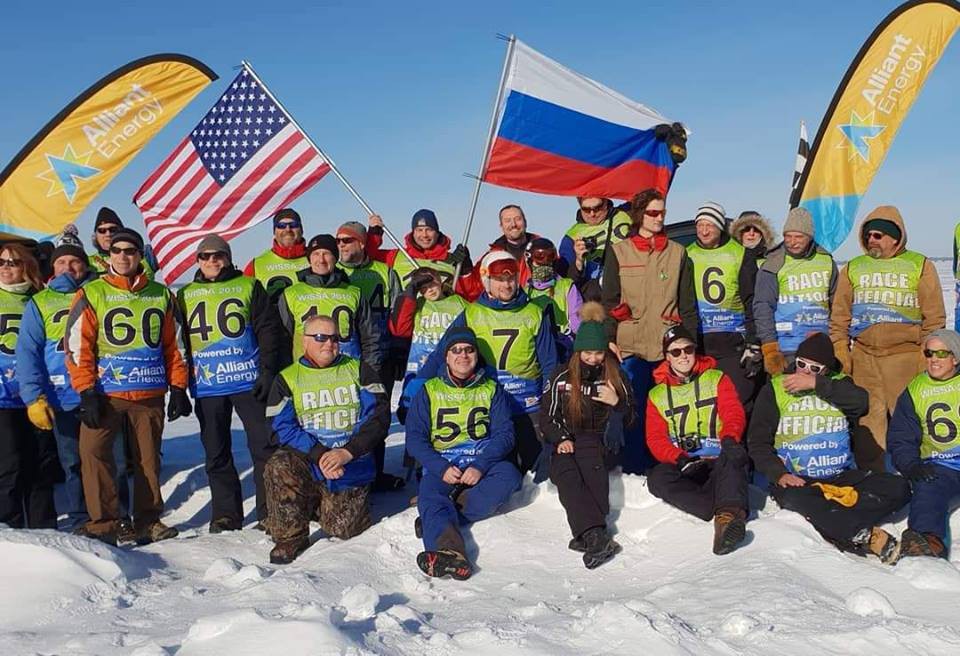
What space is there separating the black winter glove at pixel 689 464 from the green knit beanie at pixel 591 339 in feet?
2.98

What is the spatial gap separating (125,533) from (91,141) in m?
3.78

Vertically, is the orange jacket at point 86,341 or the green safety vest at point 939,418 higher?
the orange jacket at point 86,341

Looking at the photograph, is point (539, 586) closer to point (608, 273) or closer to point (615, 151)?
point (608, 273)

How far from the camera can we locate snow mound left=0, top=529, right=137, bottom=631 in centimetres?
414

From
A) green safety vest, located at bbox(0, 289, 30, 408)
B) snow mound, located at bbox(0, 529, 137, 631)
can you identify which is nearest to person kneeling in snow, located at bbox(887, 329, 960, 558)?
snow mound, located at bbox(0, 529, 137, 631)

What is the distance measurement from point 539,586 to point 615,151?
4449mm

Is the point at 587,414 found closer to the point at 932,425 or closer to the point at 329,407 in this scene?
the point at 329,407

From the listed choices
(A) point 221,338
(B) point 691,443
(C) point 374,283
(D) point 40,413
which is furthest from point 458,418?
(D) point 40,413

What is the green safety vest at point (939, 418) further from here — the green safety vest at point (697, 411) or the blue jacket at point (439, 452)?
the blue jacket at point (439, 452)

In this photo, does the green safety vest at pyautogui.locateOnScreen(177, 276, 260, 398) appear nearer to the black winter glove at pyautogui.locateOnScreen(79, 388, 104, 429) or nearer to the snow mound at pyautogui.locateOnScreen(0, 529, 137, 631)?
the black winter glove at pyautogui.locateOnScreen(79, 388, 104, 429)

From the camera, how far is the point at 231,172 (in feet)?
25.2

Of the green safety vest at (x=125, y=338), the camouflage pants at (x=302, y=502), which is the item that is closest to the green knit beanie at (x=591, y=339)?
the camouflage pants at (x=302, y=502)

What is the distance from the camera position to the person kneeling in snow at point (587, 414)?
17.8 ft

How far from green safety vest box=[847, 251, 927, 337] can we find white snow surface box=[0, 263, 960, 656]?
5.13ft
